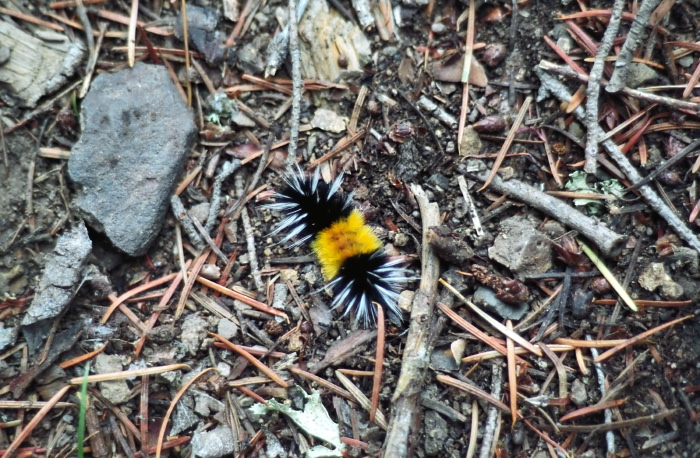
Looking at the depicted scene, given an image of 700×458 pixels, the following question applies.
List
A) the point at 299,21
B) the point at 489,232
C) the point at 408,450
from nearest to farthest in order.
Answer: the point at 408,450
the point at 489,232
the point at 299,21

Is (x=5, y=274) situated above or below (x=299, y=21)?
below

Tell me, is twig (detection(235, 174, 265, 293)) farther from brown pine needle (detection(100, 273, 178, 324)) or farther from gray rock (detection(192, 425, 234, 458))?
gray rock (detection(192, 425, 234, 458))

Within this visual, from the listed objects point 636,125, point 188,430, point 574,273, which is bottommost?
point 574,273

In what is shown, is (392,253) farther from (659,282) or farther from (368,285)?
(659,282)

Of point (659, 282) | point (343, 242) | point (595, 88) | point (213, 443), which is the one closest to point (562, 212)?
point (659, 282)

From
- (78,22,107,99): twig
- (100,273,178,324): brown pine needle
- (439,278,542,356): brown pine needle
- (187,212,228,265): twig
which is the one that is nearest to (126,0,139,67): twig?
(78,22,107,99): twig

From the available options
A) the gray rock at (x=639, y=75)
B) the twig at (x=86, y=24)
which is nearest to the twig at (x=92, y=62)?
the twig at (x=86, y=24)

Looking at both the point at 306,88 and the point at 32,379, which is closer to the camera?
the point at 32,379

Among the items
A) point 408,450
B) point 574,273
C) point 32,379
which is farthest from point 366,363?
point 32,379

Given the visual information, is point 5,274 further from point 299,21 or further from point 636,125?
point 636,125
